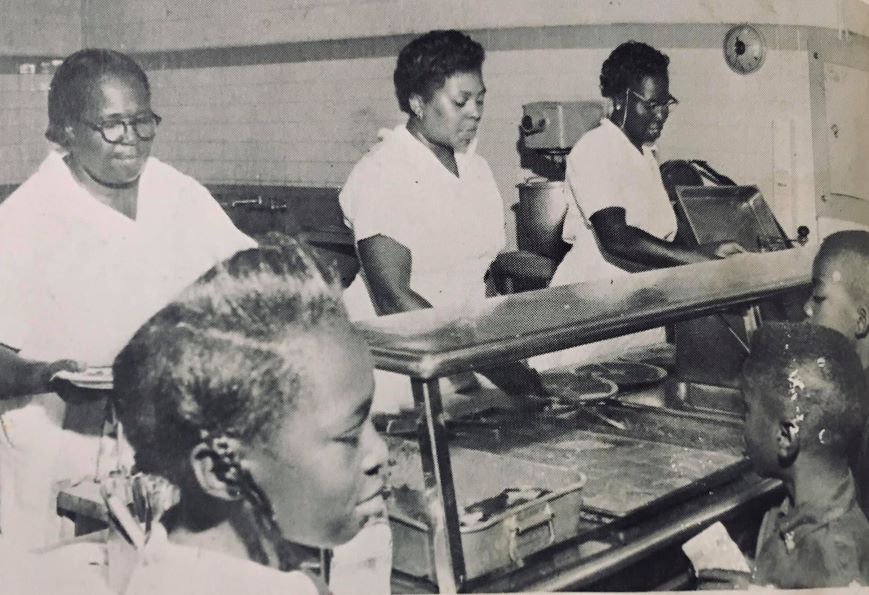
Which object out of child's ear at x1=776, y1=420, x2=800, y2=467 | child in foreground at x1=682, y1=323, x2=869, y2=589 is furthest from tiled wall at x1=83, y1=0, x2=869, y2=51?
child's ear at x1=776, y1=420, x2=800, y2=467

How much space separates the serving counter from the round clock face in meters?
2.43

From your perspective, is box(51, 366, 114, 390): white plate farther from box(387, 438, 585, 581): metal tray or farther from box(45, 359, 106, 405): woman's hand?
box(387, 438, 585, 581): metal tray

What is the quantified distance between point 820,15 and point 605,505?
326cm

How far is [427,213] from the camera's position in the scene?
230 cm

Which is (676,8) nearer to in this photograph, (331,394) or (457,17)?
(457,17)

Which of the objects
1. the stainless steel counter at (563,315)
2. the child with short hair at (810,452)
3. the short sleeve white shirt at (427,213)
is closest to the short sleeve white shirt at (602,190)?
the short sleeve white shirt at (427,213)

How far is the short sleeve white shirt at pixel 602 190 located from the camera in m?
2.84

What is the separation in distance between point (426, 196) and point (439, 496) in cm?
A: 118

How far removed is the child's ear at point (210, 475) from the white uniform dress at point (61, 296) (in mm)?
512

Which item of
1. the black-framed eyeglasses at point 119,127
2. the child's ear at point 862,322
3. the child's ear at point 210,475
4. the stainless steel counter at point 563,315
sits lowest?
the child's ear at point 210,475

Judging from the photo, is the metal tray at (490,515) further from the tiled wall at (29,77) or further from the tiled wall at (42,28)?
the tiled wall at (42,28)

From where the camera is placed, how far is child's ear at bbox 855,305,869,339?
175 cm

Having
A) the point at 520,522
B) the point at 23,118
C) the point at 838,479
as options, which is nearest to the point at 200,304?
the point at 520,522

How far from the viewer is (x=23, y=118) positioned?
3.16 meters
